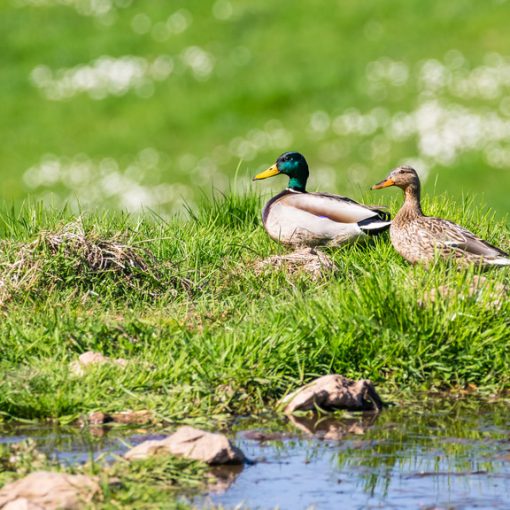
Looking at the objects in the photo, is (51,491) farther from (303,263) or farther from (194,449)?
(303,263)

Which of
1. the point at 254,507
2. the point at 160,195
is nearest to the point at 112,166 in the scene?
the point at 160,195

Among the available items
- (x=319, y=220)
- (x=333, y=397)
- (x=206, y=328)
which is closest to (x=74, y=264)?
(x=206, y=328)

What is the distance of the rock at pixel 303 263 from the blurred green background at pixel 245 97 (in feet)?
31.3

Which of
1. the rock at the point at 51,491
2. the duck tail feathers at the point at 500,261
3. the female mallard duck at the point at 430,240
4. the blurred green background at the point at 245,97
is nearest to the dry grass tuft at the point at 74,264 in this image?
the female mallard duck at the point at 430,240

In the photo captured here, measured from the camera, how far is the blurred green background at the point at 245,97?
21.7m

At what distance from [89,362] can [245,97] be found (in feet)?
58.9

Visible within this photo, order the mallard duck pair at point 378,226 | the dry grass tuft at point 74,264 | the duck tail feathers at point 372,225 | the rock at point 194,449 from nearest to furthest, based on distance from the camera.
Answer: the rock at point 194,449 → the dry grass tuft at point 74,264 → the mallard duck pair at point 378,226 → the duck tail feathers at point 372,225

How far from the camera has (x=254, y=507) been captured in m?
5.13

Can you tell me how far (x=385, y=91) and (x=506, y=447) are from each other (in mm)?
18100

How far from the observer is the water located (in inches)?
206

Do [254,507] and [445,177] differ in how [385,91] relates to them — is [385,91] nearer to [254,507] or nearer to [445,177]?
[445,177]

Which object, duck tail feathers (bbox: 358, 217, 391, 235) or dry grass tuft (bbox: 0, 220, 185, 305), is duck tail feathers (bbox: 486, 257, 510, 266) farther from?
dry grass tuft (bbox: 0, 220, 185, 305)

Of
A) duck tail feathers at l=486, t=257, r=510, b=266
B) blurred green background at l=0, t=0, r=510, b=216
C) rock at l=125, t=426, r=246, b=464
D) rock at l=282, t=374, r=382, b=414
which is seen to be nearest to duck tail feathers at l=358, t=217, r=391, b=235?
duck tail feathers at l=486, t=257, r=510, b=266

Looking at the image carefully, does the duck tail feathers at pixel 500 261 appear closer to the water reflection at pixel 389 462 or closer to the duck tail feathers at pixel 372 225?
the duck tail feathers at pixel 372 225
